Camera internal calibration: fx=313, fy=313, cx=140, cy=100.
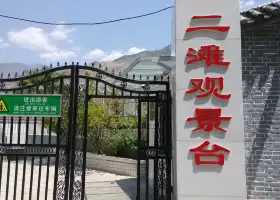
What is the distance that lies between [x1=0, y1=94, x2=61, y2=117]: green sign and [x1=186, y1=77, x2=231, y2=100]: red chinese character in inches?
80.5

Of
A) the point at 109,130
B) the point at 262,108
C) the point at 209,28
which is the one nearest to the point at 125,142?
the point at 109,130

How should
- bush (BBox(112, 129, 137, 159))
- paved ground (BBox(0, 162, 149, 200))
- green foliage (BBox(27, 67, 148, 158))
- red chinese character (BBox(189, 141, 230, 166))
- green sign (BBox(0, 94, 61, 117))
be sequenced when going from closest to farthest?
red chinese character (BBox(189, 141, 230, 166))
green sign (BBox(0, 94, 61, 117))
paved ground (BBox(0, 162, 149, 200))
green foliage (BBox(27, 67, 148, 158))
bush (BBox(112, 129, 137, 159))

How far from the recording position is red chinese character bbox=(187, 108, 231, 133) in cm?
411

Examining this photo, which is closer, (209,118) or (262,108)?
(209,118)

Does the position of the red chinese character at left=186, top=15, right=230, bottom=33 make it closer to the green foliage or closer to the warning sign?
the warning sign

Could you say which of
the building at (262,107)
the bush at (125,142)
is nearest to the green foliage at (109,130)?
the bush at (125,142)

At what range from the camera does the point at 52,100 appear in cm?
477

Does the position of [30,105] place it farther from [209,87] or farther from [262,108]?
[262,108]

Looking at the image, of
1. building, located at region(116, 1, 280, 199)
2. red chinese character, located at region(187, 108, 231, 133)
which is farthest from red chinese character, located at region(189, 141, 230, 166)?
building, located at region(116, 1, 280, 199)

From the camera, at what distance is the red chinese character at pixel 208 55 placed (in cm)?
415

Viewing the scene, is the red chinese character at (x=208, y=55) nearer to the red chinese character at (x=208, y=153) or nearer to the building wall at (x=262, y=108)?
the red chinese character at (x=208, y=153)

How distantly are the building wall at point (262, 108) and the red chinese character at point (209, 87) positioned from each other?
1.25 metres

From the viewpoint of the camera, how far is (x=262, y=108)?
17.0ft

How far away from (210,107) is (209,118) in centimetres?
15
